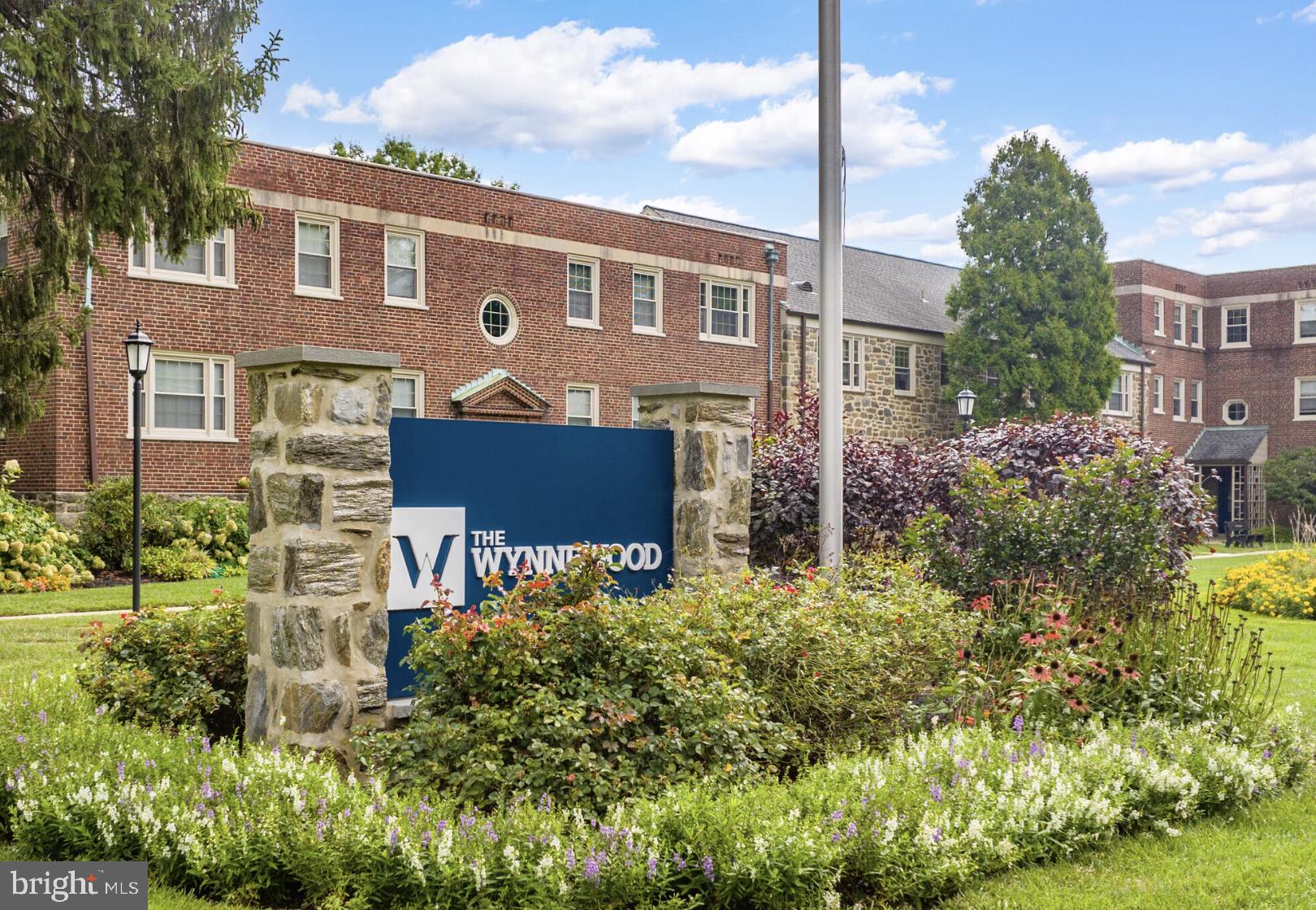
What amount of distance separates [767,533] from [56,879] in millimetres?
6823

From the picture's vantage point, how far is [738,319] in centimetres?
2938

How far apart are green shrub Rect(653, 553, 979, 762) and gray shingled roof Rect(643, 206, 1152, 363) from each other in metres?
23.7

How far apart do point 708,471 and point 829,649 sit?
1.87m

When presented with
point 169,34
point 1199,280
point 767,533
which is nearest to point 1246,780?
point 767,533

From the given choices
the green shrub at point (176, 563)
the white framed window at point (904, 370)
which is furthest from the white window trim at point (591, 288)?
the white framed window at point (904, 370)

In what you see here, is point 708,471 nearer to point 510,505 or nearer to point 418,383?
point 510,505

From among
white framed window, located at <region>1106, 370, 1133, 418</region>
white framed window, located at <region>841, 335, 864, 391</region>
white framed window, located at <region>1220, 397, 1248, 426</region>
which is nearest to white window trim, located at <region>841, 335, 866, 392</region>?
white framed window, located at <region>841, 335, 864, 391</region>

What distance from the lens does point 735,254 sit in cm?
2928

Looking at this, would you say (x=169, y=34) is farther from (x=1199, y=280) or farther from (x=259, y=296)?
(x=1199, y=280)

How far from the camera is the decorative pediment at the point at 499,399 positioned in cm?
2336

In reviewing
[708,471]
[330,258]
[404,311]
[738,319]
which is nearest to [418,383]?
[404,311]

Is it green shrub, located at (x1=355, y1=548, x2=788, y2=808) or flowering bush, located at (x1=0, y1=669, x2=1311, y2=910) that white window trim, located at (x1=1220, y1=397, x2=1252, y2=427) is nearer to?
flowering bush, located at (x1=0, y1=669, x2=1311, y2=910)

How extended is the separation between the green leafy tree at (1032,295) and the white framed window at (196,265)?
2112 cm

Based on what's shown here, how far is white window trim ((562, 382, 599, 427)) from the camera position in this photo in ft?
83.2
